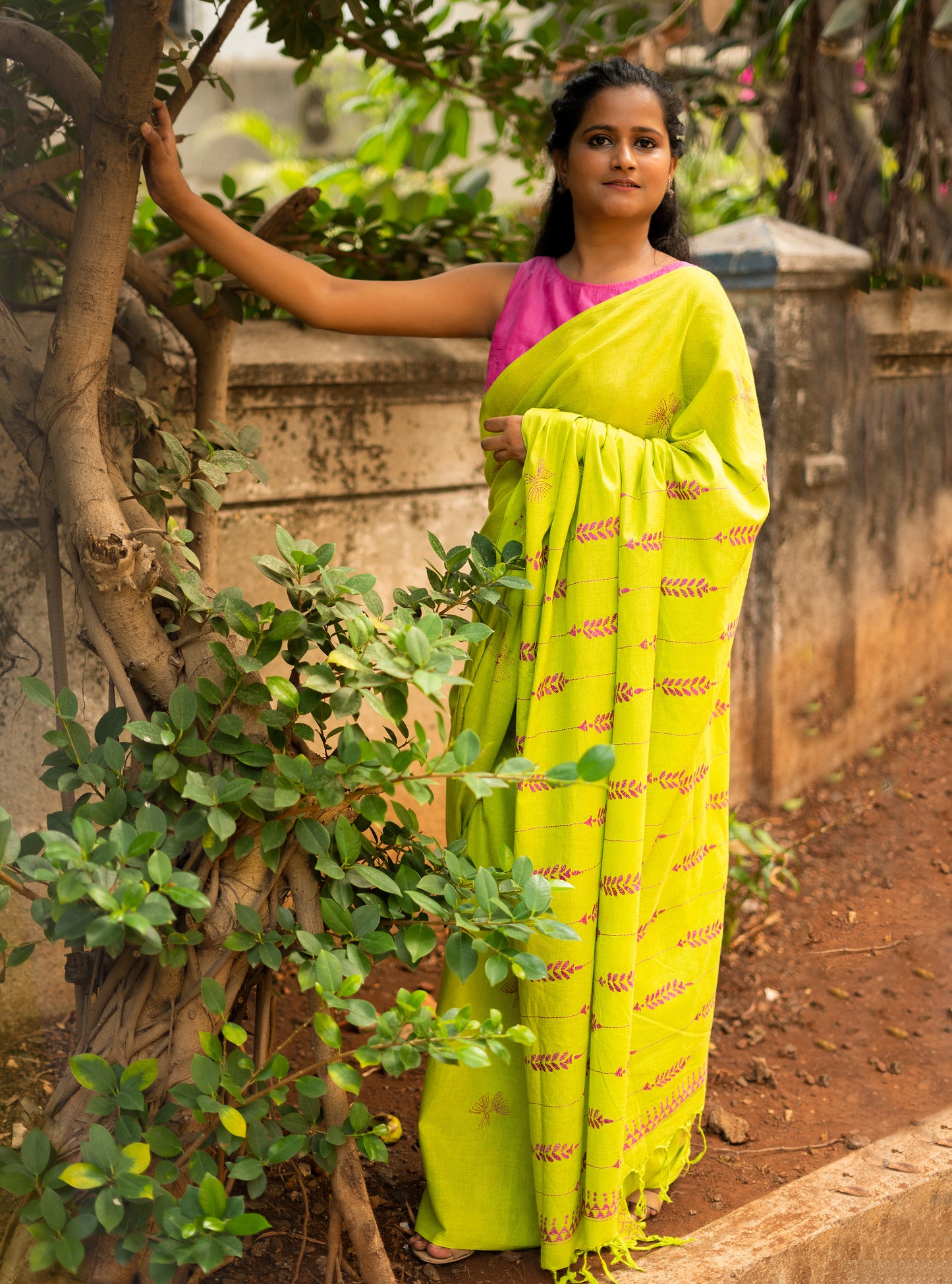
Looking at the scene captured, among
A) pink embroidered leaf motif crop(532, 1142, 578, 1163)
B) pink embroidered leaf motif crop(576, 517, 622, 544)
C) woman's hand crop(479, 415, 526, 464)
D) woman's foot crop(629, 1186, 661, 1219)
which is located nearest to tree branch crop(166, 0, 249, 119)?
woman's hand crop(479, 415, 526, 464)

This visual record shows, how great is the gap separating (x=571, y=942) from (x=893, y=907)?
174 cm

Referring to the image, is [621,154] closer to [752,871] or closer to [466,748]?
[466,748]

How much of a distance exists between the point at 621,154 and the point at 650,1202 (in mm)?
1859

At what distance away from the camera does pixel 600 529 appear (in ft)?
6.23

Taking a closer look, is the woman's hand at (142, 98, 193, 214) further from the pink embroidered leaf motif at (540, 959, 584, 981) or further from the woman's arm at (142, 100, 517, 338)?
the pink embroidered leaf motif at (540, 959, 584, 981)

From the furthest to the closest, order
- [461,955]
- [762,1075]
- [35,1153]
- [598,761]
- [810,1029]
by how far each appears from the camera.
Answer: [810,1029] → [762,1075] → [461,955] → [35,1153] → [598,761]

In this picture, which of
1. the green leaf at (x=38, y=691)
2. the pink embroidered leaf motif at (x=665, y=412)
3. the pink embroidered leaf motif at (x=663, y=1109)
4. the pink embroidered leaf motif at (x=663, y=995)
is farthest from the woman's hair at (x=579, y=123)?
the pink embroidered leaf motif at (x=663, y=1109)

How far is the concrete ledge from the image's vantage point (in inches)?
76.5

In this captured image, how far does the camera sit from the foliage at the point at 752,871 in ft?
10.0

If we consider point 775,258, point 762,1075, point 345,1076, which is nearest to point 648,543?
point 345,1076

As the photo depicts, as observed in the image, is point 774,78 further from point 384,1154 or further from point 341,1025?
point 384,1154

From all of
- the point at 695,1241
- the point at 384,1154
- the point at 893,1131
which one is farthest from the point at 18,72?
the point at 893,1131

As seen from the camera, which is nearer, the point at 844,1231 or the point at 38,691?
the point at 38,691

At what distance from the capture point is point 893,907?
330cm
